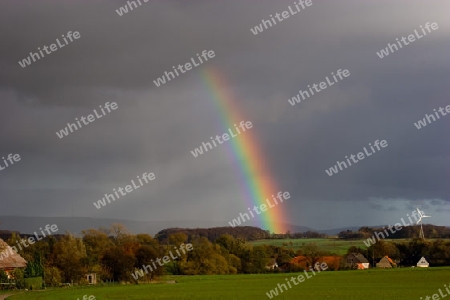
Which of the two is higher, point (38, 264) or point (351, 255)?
point (38, 264)

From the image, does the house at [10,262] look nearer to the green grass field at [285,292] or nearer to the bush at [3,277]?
the bush at [3,277]

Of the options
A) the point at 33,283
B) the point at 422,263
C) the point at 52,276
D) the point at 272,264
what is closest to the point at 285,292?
the point at 33,283

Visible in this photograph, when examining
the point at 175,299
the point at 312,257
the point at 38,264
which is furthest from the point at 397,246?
the point at 175,299

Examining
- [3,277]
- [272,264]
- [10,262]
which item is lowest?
[272,264]

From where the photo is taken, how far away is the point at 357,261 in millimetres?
170125

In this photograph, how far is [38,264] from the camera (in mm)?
96375

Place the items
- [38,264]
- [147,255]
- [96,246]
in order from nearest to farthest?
1. [38,264]
2. [147,255]
3. [96,246]

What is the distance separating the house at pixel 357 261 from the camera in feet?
522

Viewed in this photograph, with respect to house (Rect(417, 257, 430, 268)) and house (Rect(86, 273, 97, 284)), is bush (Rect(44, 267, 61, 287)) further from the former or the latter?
house (Rect(417, 257, 430, 268))

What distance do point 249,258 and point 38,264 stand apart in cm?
6594

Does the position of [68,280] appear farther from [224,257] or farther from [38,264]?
[224,257]

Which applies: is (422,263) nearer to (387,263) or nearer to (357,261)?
(387,263)

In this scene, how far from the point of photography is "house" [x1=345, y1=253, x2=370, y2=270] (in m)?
159

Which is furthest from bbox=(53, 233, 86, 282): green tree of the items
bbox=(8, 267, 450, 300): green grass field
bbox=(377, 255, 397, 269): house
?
bbox=(377, 255, 397, 269): house
